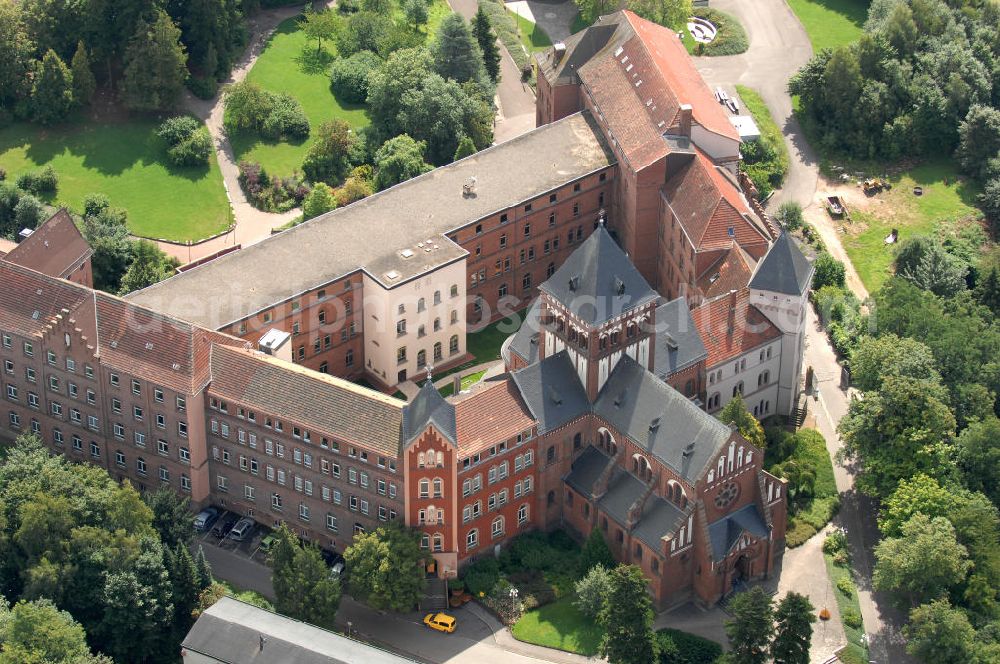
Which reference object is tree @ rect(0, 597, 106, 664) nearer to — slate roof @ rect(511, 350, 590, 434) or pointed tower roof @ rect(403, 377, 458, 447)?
pointed tower roof @ rect(403, 377, 458, 447)

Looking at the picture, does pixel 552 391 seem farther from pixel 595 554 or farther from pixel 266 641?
pixel 266 641

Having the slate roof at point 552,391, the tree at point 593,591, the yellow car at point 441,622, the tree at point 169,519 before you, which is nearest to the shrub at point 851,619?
the tree at point 593,591

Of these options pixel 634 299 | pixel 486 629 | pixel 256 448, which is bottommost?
pixel 486 629

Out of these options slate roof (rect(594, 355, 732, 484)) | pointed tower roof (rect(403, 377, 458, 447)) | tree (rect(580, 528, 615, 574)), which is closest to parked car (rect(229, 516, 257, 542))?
pointed tower roof (rect(403, 377, 458, 447))

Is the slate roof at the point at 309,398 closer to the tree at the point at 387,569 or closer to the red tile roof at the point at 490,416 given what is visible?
the red tile roof at the point at 490,416

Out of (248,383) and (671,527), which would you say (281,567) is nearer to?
(248,383)

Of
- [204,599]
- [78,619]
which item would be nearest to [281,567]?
[204,599]
